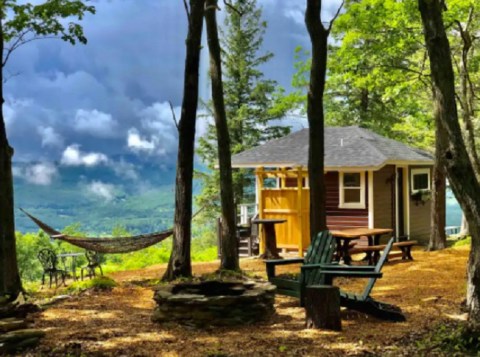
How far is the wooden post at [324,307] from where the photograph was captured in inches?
229

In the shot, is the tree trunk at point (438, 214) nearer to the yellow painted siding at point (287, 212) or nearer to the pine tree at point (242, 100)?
the yellow painted siding at point (287, 212)

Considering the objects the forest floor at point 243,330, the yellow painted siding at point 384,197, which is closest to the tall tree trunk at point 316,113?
the forest floor at point 243,330

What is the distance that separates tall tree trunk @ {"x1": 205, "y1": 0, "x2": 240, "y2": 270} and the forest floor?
222 cm

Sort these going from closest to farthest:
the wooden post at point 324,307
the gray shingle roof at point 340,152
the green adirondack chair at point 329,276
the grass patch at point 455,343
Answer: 1. the grass patch at point 455,343
2. the wooden post at point 324,307
3. the green adirondack chair at point 329,276
4. the gray shingle roof at point 340,152

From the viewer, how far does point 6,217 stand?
8008 millimetres

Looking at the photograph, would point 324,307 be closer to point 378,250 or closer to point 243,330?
point 243,330

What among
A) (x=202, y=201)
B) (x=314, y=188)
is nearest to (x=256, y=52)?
(x=202, y=201)

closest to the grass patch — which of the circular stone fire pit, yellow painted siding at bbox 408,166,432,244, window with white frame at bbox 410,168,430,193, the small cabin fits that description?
the circular stone fire pit

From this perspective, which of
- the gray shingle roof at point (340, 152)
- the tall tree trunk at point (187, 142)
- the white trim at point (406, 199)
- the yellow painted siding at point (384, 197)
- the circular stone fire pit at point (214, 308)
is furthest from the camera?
the white trim at point (406, 199)

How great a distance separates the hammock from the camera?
33.6 ft

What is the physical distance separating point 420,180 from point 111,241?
10.3 metres

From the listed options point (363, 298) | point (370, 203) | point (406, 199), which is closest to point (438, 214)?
point (370, 203)

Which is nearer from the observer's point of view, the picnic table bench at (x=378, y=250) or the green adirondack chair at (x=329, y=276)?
the green adirondack chair at (x=329, y=276)

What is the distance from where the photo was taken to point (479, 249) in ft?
17.4
